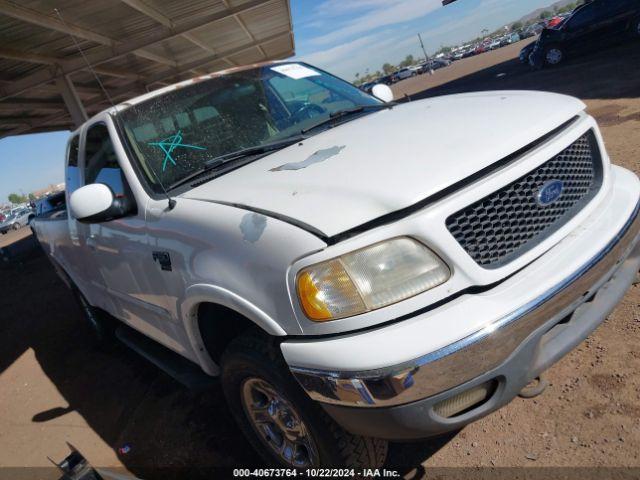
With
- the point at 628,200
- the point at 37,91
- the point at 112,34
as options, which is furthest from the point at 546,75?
the point at 37,91

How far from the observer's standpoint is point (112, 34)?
10875 millimetres

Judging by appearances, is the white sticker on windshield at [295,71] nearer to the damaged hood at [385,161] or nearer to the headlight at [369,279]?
the damaged hood at [385,161]

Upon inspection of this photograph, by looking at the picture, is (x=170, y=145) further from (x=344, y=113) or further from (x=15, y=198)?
(x=15, y=198)

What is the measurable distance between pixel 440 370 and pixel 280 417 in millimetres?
905

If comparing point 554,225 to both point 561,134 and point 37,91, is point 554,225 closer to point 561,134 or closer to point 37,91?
point 561,134

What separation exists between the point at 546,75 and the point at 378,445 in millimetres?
13710

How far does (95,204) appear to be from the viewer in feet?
7.88

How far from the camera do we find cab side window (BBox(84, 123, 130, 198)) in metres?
2.67

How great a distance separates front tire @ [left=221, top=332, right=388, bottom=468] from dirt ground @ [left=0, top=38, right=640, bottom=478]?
391 mm

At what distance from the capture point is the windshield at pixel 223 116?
253cm

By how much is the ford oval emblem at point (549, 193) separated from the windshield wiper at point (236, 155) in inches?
50.5

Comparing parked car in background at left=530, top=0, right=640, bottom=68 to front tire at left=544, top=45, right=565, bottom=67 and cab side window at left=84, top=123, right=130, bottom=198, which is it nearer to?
front tire at left=544, top=45, right=565, bottom=67

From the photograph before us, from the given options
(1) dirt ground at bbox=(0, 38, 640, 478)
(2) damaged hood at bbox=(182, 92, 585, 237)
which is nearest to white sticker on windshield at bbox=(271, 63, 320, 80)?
(2) damaged hood at bbox=(182, 92, 585, 237)

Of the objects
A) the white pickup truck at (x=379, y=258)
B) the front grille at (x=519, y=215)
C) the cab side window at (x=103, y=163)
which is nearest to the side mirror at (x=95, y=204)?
the white pickup truck at (x=379, y=258)
